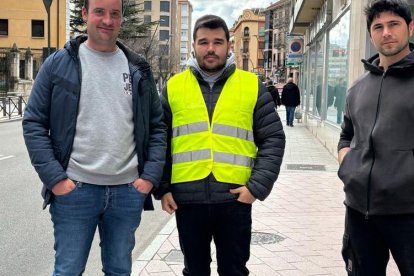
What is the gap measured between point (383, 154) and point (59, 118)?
1.65 m

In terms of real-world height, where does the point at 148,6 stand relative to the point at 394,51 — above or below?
above

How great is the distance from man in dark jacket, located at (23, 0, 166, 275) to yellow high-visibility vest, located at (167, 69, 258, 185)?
22cm

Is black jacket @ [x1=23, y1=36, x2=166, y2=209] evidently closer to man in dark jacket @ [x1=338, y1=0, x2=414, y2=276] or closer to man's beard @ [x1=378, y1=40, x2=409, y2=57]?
man in dark jacket @ [x1=338, y1=0, x2=414, y2=276]

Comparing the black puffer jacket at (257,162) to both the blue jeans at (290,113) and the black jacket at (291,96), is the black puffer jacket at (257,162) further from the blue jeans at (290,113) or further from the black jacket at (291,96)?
the blue jeans at (290,113)

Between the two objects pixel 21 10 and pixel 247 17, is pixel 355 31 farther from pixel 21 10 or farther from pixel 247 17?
pixel 247 17

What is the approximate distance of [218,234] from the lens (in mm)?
3303

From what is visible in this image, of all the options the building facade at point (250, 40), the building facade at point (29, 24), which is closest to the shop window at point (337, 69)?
the building facade at point (29, 24)

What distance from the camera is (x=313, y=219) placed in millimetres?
6809

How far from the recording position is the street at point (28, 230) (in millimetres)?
5109

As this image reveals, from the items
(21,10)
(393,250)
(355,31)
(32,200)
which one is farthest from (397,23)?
(21,10)

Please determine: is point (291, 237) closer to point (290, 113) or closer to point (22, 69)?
point (290, 113)

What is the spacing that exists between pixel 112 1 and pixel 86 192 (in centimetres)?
102

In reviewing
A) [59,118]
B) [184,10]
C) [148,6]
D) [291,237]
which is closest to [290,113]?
[291,237]

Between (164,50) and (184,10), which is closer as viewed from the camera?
(164,50)
